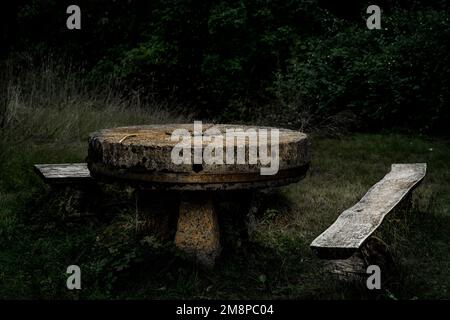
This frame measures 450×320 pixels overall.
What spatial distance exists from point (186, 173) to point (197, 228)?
1.79 ft

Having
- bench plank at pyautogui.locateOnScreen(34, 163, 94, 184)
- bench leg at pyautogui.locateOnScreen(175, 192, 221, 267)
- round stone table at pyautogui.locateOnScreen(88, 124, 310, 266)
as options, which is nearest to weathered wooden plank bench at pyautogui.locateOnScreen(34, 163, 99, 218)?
bench plank at pyautogui.locateOnScreen(34, 163, 94, 184)

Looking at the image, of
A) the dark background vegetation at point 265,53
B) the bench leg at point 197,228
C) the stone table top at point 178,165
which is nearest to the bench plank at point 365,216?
the stone table top at point 178,165

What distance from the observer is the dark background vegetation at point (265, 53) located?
28.9ft

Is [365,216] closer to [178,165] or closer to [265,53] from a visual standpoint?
[178,165]

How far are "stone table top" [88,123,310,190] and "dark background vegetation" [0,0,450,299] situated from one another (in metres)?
0.52

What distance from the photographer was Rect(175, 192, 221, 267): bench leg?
358 cm

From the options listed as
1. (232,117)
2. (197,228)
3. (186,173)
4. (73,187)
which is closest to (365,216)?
(197,228)

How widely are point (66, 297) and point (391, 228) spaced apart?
239 cm

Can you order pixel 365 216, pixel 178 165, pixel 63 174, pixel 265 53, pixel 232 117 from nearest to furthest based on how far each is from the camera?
pixel 178 165
pixel 365 216
pixel 63 174
pixel 232 117
pixel 265 53

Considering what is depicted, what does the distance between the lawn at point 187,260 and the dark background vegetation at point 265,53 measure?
2.57 meters

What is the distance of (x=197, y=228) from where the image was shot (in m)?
3.61

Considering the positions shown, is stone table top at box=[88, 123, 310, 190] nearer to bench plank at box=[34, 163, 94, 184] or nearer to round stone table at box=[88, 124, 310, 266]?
round stone table at box=[88, 124, 310, 266]

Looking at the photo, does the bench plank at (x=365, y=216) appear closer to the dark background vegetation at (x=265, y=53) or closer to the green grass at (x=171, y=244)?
the green grass at (x=171, y=244)
